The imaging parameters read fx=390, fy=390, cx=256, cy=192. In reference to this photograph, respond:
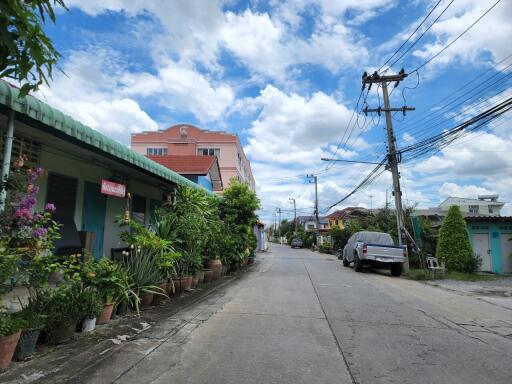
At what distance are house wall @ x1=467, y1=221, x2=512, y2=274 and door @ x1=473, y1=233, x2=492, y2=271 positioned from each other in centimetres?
13

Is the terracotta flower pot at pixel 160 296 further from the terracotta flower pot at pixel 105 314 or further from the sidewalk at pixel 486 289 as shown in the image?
the sidewalk at pixel 486 289

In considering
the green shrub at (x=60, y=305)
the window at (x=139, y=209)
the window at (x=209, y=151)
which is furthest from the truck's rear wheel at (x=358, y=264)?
the window at (x=209, y=151)

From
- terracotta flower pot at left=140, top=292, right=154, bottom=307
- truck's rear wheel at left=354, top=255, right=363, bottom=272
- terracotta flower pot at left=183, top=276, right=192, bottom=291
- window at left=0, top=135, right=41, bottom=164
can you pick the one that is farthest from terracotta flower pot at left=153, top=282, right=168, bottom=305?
truck's rear wheel at left=354, top=255, right=363, bottom=272

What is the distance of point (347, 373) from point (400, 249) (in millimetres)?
14076

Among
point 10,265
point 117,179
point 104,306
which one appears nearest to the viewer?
point 10,265

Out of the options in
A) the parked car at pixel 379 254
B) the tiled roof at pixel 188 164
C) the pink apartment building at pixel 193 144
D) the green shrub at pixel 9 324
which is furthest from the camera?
the pink apartment building at pixel 193 144

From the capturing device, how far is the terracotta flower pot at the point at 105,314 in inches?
240

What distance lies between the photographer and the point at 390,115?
20.3m

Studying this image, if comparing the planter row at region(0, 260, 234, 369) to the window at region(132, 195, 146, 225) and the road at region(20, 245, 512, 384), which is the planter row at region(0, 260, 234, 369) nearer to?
the road at region(20, 245, 512, 384)

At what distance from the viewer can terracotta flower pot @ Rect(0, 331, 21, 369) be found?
13.1 feet

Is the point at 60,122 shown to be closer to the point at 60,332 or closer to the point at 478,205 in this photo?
the point at 60,332

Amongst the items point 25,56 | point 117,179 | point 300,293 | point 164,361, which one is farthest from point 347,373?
point 117,179

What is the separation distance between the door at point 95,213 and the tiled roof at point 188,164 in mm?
12282

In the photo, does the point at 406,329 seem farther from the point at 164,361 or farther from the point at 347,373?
the point at 164,361
